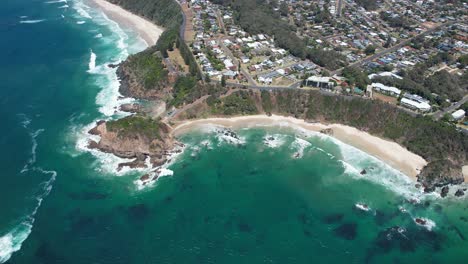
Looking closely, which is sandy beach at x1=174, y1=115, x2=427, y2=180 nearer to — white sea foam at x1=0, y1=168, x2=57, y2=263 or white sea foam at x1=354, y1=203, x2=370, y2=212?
white sea foam at x1=354, y1=203, x2=370, y2=212

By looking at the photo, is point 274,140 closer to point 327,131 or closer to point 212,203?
point 327,131

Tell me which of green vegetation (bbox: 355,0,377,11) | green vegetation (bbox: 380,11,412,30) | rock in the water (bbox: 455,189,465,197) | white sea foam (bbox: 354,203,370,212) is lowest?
white sea foam (bbox: 354,203,370,212)

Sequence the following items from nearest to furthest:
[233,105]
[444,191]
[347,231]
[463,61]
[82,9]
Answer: [347,231], [444,191], [233,105], [463,61], [82,9]

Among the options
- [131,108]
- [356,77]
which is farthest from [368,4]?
[131,108]

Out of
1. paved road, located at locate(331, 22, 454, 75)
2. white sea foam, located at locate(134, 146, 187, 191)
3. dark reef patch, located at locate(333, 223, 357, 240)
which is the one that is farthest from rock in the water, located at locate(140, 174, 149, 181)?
paved road, located at locate(331, 22, 454, 75)

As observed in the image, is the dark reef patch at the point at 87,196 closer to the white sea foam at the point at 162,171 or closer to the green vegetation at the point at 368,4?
the white sea foam at the point at 162,171

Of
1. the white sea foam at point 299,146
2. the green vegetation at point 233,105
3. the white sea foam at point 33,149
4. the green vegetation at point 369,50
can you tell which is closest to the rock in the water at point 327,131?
the white sea foam at point 299,146
